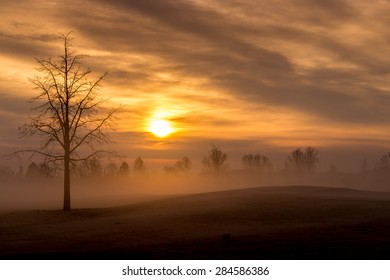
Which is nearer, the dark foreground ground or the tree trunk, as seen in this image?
the dark foreground ground

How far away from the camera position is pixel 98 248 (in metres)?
22.0

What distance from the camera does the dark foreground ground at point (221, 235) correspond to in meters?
19.5

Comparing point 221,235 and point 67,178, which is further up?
point 67,178

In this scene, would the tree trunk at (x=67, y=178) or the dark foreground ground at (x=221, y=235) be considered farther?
the tree trunk at (x=67, y=178)

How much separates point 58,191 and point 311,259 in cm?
17584

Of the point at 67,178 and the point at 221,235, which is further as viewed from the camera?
the point at 67,178

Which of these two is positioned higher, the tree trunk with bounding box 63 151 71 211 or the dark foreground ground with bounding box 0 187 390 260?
the tree trunk with bounding box 63 151 71 211

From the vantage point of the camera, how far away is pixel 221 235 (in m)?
25.4

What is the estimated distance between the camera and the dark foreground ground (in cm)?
1953

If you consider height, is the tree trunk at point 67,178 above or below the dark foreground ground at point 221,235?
above

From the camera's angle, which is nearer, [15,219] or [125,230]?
[125,230]
